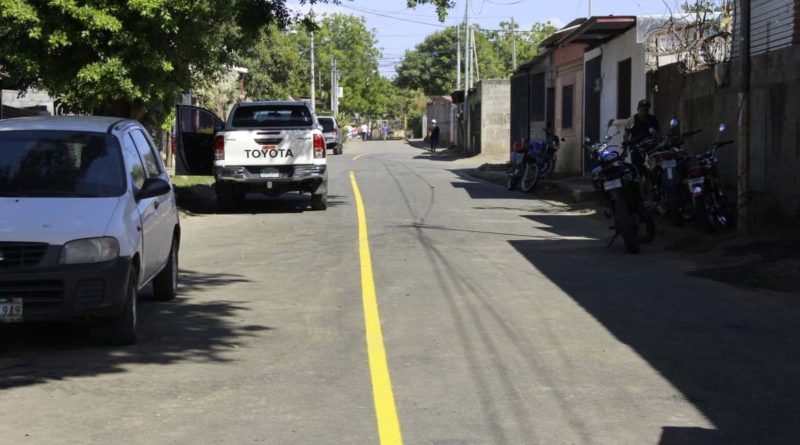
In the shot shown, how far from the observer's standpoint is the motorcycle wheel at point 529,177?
80.4 ft

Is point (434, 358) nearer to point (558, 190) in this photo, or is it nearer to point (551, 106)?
point (558, 190)

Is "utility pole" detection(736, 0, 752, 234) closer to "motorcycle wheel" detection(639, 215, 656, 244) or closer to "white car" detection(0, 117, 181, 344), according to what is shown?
"motorcycle wheel" detection(639, 215, 656, 244)

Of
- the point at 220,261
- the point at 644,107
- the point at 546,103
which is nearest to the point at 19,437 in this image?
the point at 220,261

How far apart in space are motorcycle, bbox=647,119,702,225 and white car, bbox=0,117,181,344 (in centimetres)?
853

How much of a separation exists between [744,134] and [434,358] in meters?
7.90

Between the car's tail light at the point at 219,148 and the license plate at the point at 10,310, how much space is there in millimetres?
11884

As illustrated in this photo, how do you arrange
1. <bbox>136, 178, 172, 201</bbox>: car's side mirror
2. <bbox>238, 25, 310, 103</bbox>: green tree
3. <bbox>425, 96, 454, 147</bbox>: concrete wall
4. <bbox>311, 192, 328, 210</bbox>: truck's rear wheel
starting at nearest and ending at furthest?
<bbox>136, 178, 172, 201</bbox>: car's side mirror
<bbox>311, 192, 328, 210</bbox>: truck's rear wheel
<bbox>238, 25, 310, 103</bbox>: green tree
<bbox>425, 96, 454, 147</bbox>: concrete wall

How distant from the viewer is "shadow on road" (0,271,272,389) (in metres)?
7.03

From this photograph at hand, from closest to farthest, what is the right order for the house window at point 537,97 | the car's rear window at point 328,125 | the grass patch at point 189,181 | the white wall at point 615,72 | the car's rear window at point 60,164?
the car's rear window at point 60,164 < the white wall at point 615,72 < the grass patch at point 189,181 < the house window at point 537,97 < the car's rear window at point 328,125

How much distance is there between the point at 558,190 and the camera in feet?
78.6

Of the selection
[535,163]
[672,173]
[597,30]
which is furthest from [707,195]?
[597,30]

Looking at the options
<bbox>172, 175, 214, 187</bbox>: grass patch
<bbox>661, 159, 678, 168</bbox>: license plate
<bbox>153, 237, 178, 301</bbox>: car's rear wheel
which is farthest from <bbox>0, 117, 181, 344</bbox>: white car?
<bbox>172, 175, 214, 187</bbox>: grass patch

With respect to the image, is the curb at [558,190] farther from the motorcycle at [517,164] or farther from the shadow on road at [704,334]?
the shadow on road at [704,334]

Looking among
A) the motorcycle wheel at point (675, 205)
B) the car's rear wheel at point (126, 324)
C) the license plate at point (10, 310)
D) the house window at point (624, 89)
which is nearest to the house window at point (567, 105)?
the house window at point (624, 89)
